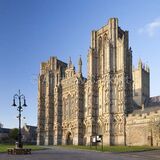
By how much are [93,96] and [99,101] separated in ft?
6.46

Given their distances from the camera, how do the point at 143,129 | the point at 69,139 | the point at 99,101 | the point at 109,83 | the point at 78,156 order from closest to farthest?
the point at 78,156, the point at 143,129, the point at 109,83, the point at 99,101, the point at 69,139

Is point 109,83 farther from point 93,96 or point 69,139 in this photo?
point 69,139

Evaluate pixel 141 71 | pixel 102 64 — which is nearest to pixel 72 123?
pixel 102 64

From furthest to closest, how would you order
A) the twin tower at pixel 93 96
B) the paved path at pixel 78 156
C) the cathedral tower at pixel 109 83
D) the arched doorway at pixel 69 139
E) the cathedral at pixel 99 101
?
the arched doorway at pixel 69 139 < the twin tower at pixel 93 96 < the cathedral tower at pixel 109 83 < the cathedral at pixel 99 101 < the paved path at pixel 78 156

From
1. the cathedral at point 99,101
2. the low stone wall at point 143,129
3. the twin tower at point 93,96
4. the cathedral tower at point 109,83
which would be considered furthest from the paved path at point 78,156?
the twin tower at point 93,96

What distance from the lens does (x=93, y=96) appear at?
8562 cm

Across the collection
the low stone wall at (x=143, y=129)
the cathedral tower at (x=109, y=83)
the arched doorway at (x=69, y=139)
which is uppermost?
the cathedral tower at (x=109, y=83)

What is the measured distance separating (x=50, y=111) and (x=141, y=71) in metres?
34.1

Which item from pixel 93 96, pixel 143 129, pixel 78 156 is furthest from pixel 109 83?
pixel 78 156

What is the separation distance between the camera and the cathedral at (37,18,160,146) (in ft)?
246

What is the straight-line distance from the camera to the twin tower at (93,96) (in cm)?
7906

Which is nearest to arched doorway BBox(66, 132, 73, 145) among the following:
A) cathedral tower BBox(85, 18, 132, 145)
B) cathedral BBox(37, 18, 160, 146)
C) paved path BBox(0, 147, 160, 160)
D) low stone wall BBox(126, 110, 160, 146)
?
cathedral BBox(37, 18, 160, 146)

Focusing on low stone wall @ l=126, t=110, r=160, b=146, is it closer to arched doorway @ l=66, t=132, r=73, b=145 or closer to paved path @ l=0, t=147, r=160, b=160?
paved path @ l=0, t=147, r=160, b=160

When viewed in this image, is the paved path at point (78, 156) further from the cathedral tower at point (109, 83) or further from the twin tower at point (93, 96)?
the twin tower at point (93, 96)
